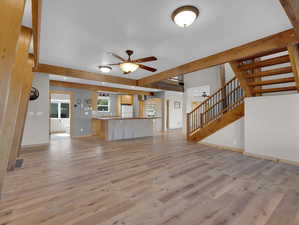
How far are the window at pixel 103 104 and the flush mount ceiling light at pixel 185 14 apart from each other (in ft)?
23.6

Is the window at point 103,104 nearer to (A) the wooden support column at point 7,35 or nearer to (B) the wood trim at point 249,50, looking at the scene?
(B) the wood trim at point 249,50

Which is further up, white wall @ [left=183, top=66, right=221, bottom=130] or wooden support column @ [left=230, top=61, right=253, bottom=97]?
white wall @ [left=183, top=66, right=221, bottom=130]

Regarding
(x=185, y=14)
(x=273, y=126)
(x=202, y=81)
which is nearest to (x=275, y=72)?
(x=273, y=126)

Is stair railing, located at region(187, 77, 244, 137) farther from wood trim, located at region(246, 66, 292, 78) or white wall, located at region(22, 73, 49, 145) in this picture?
white wall, located at region(22, 73, 49, 145)

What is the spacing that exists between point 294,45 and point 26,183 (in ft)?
16.5

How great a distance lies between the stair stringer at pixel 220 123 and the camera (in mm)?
4316

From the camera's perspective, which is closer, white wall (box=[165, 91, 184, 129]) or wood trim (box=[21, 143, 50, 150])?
wood trim (box=[21, 143, 50, 150])

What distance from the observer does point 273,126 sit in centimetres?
351

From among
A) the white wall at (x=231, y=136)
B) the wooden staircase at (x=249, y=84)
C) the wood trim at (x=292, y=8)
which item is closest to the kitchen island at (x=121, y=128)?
the wooden staircase at (x=249, y=84)

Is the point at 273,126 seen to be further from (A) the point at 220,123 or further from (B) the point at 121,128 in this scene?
(B) the point at 121,128

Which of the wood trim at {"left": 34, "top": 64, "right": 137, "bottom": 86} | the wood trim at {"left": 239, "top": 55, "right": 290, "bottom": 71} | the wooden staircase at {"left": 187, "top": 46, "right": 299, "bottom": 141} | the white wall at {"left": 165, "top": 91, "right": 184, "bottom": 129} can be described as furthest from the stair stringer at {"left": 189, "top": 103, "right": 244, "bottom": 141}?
the white wall at {"left": 165, "top": 91, "right": 184, "bottom": 129}

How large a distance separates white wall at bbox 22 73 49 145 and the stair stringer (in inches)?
202

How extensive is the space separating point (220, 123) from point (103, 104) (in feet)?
21.1

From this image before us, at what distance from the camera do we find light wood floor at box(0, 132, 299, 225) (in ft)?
5.12
